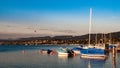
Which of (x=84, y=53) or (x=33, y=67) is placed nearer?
(x=33, y=67)

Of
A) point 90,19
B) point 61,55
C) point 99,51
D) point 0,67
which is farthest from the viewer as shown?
point 61,55

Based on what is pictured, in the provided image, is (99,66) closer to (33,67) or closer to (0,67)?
(33,67)

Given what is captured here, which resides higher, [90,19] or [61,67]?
[90,19]

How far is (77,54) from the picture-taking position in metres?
85.1

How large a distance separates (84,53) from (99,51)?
14.0ft

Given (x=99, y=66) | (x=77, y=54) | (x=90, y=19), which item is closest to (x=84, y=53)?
(x=90, y=19)

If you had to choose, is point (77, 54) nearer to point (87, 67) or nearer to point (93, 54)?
point (93, 54)

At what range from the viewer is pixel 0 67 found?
4869cm

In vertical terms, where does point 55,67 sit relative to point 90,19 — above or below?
below

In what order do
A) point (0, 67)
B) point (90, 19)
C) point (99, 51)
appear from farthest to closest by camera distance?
point (90, 19)
point (99, 51)
point (0, 67)

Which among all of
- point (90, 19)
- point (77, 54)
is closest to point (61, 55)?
point (77, 54)

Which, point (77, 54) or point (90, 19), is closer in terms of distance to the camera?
point (90, 19)

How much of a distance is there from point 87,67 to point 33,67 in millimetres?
8860

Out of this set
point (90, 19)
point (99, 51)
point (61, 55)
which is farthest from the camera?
point (61, 55)
